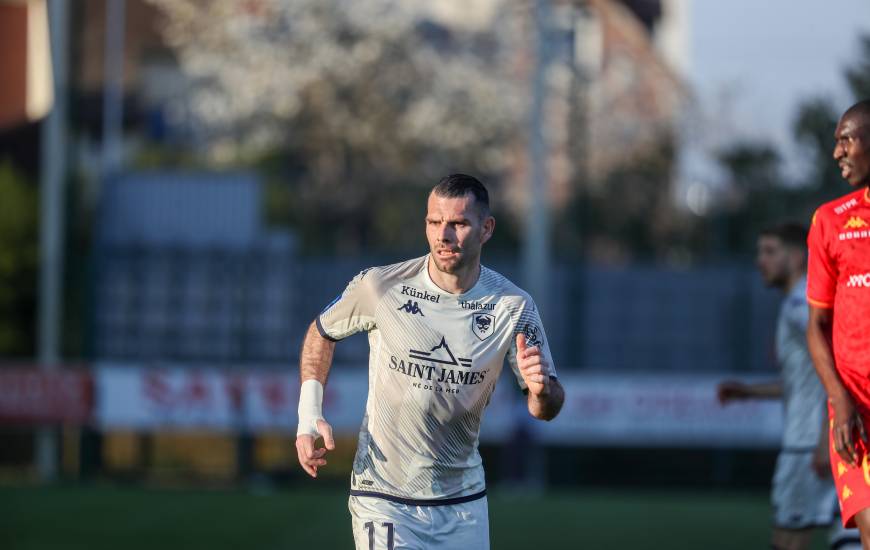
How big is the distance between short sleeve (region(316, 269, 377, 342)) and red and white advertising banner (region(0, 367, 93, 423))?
13.5 metres

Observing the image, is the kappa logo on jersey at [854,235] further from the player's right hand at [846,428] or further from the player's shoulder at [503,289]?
the player's shoulder at [503,289]

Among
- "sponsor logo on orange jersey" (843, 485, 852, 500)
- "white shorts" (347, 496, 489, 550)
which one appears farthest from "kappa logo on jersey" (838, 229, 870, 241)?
"white shorts" (347, 496, 489, 550)

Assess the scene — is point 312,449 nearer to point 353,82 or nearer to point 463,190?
point 463,190

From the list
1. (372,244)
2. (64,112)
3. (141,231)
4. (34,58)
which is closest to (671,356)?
(141,231)

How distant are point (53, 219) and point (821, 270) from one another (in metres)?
15.7

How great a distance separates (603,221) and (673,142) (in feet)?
12.0

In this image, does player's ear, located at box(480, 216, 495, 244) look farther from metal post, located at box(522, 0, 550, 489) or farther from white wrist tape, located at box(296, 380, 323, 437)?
metal post, located at box(522, 0, 550, 489)

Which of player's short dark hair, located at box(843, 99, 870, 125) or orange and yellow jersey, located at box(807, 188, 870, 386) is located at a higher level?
player's short dark hair, located at box(843, 99, 870, 125)

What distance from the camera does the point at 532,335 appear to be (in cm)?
603

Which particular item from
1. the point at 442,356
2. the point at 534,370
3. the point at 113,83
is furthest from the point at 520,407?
the point at 113,83

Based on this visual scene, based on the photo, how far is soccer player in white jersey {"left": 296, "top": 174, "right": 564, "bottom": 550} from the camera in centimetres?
597

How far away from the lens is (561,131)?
110 feet

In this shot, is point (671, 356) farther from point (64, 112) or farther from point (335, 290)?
point (64, 112)

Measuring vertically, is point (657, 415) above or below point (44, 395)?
below
